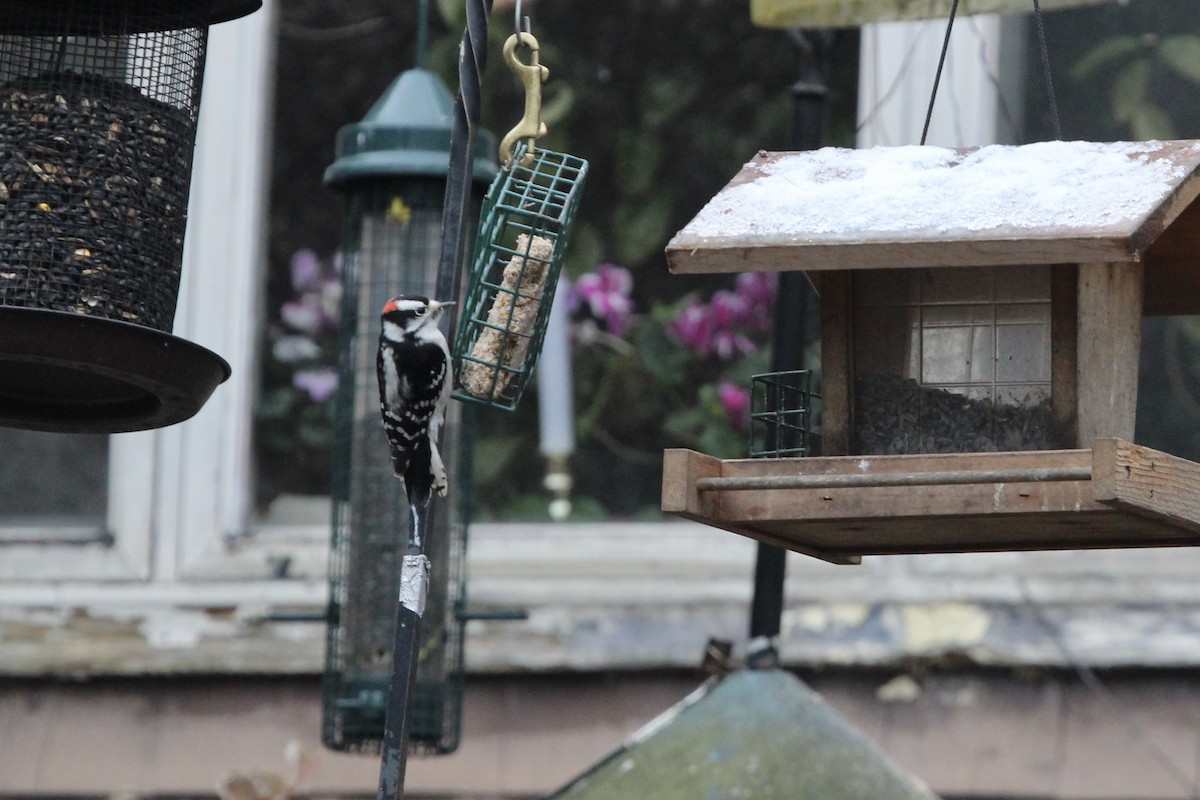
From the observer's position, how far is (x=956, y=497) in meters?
3.40

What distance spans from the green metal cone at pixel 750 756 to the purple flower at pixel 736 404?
5.70 feet

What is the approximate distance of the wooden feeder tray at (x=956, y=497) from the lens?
3318 millimetres

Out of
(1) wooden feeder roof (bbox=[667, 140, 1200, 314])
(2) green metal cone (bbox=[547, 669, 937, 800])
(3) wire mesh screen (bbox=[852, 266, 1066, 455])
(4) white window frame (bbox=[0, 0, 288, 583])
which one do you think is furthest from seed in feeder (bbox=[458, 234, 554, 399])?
(4) white window frame (bbox=[0, 0, 288, 583])

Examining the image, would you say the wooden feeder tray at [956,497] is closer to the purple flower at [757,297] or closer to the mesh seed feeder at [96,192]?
the mesh seed feeder at [96,192]

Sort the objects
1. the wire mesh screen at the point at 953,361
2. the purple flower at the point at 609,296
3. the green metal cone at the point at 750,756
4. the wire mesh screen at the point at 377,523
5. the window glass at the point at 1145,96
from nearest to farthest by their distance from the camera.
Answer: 1. the wire mesh screen at the point at 953,361
2. the green metal cone at the point at 750,756
3. the wire mesh screen at the point at 377,523
4. the window glass at the point at 1145,96
5. the purple flower at the point at 609,296

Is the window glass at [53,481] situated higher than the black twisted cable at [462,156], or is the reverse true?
the black twisted cable at [462,156]

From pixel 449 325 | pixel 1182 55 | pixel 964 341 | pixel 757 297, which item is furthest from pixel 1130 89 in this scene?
pixel 449 325

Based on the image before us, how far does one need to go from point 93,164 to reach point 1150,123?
329 centimetres

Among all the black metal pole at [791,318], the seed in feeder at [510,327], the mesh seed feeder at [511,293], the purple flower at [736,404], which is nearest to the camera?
the mesh seed feeder at [511,293]

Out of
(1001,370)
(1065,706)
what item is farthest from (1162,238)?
(1065,706)

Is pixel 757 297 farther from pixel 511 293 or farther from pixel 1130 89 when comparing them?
pixel 511 293

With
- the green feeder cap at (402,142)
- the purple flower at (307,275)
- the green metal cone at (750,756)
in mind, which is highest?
the green feeder cap at (402,142)

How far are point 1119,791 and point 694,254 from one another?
114 inches

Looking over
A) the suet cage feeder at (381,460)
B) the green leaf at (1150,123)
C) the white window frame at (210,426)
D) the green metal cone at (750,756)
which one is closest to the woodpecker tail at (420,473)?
the green metal cone at (750,756)
